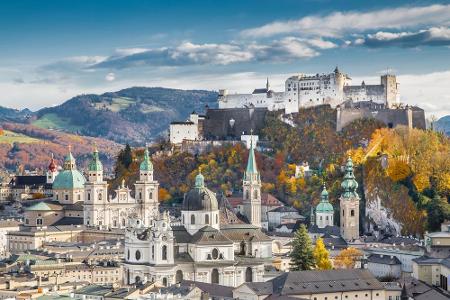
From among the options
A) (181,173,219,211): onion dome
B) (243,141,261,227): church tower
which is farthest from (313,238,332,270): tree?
(243,141,261,227): church tower

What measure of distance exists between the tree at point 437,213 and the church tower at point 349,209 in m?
6.81

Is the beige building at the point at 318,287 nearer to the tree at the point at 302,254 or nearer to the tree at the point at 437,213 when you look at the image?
the tree at the point at 302,254

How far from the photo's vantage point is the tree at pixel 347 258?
91000 millimetres

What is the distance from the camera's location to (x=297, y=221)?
112 m

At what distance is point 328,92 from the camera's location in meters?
127

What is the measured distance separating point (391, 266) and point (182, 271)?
56.6 ft

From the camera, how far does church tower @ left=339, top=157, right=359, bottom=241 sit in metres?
104

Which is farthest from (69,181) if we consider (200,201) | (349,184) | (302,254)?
(302,254)

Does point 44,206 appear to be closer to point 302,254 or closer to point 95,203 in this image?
point 95,203

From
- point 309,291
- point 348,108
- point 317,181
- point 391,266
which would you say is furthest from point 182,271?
point 348,108

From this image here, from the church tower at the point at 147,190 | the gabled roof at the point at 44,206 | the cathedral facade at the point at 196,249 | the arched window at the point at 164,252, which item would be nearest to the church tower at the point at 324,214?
the church tower at the point at 147,190

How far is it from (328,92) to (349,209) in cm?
2530

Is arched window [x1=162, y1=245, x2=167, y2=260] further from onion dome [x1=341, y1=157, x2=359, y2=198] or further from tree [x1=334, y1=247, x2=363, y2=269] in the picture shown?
onion dome [x1=341, y1=157, x2=359, y2=198]

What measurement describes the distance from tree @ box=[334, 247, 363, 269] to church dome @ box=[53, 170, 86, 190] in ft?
129
